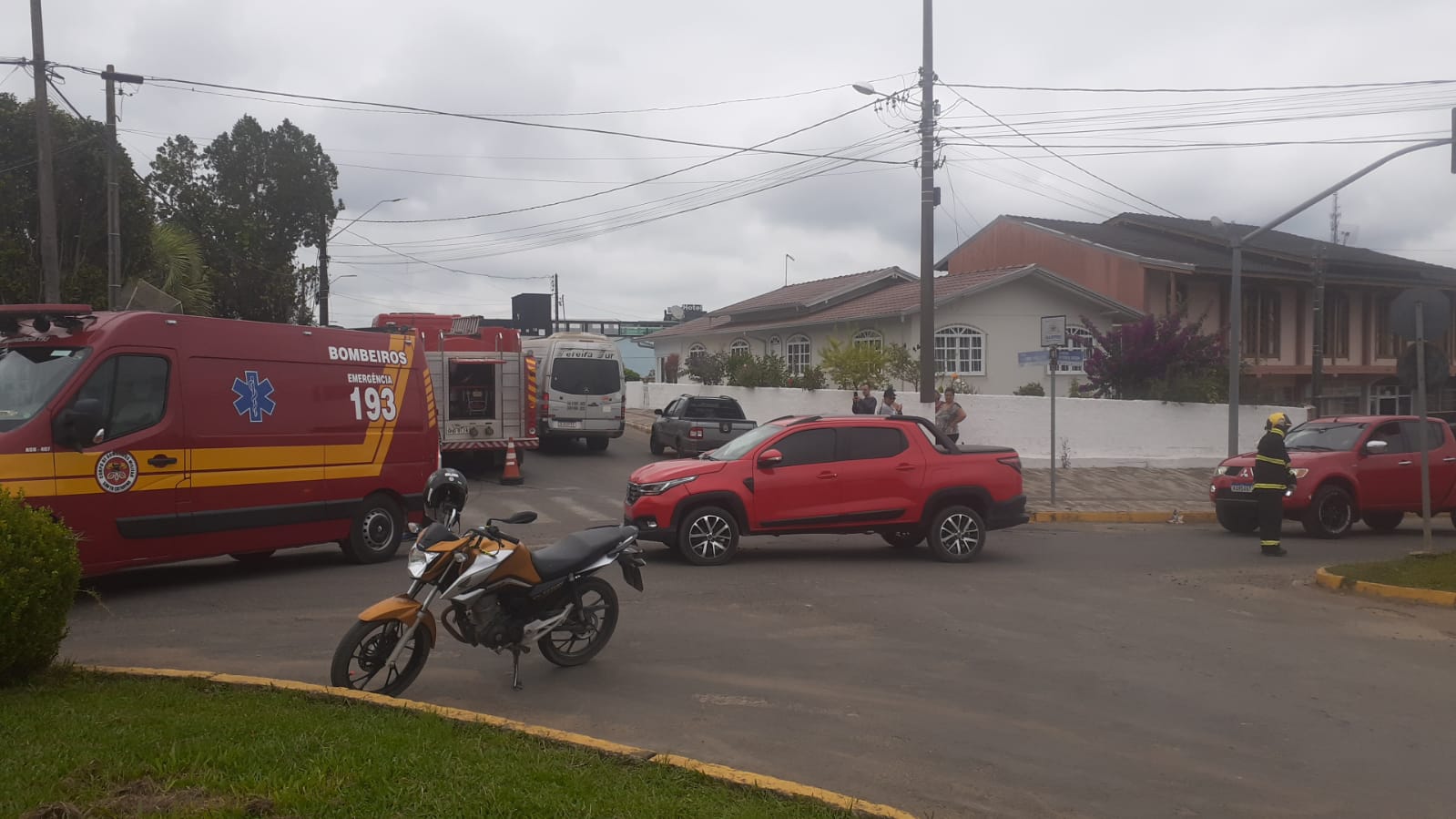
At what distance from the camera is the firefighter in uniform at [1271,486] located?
14.2 metres

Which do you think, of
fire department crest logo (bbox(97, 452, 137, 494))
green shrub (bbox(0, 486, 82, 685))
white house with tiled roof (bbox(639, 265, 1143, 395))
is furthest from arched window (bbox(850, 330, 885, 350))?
green shrub (bbox(0, 486, 82, 685))

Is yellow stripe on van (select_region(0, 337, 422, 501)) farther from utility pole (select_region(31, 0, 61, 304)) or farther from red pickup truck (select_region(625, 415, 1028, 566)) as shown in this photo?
utility pole (select_region(31, 0, 61, 304))

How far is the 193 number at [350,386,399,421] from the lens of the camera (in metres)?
12.2

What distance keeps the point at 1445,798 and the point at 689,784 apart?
12.2ft

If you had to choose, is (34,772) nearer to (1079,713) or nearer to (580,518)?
(1079,713)

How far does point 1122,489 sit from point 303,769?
63.6 ft

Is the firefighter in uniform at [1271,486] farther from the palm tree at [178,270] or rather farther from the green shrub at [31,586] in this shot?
the palm tree at [178,270]

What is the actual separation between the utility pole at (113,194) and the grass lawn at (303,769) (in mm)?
19437

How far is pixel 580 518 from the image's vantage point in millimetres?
16297

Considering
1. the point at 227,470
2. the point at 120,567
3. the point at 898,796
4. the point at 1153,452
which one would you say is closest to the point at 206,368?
the point at 227,470

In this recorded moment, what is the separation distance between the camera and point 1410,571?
12.0 m

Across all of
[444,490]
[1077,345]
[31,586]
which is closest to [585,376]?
[1077,345]

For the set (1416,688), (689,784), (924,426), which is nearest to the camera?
(689,784)

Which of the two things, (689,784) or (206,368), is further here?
(206,368)
